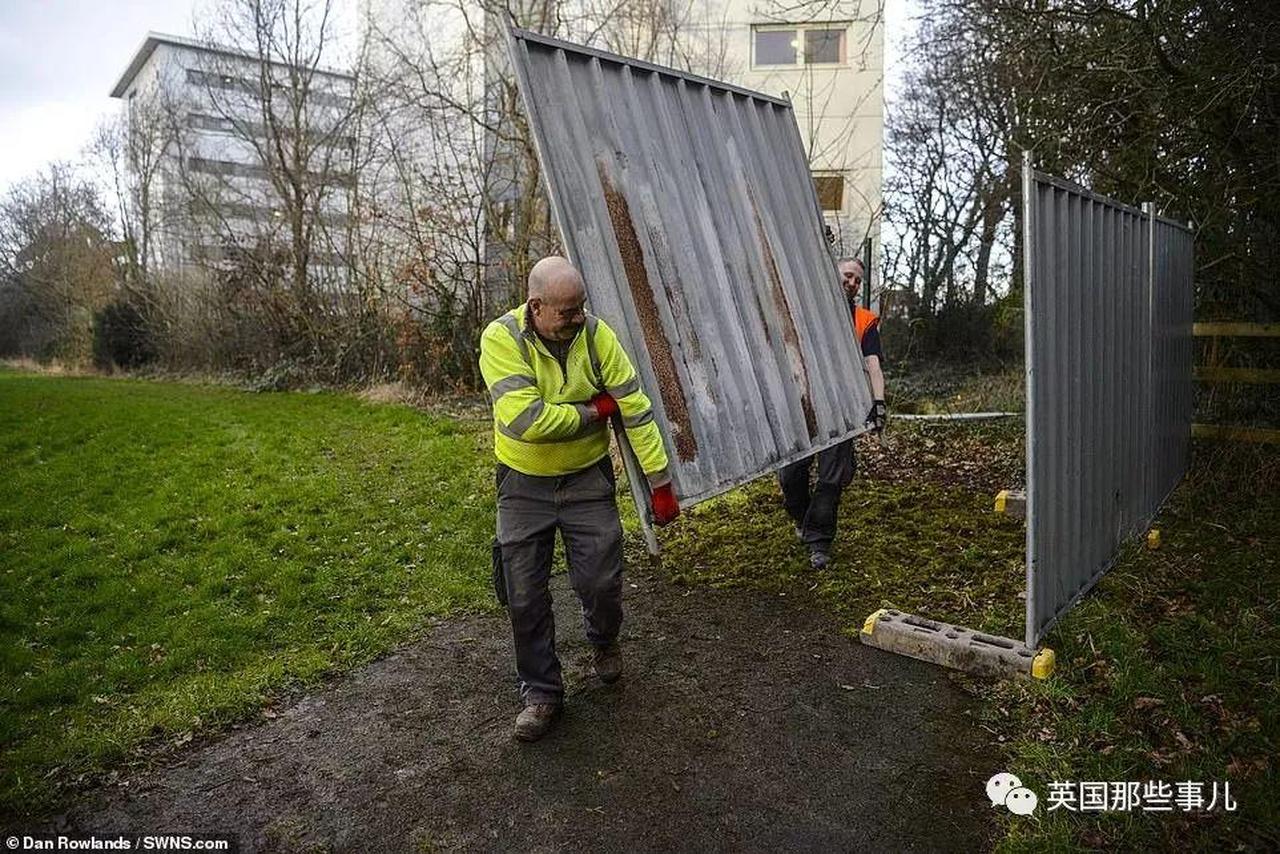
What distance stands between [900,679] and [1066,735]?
0.80 m

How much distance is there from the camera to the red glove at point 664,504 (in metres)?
3.90

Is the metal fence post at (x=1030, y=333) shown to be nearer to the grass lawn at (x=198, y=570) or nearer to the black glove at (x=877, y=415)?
the black glove at (x=877, y=415)

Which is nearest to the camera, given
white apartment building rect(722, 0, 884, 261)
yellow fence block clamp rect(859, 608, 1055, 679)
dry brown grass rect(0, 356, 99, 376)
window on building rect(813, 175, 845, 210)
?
yellow fence block clamp rect(859, 608, 1055, 679)

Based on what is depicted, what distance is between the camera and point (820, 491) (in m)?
5.66

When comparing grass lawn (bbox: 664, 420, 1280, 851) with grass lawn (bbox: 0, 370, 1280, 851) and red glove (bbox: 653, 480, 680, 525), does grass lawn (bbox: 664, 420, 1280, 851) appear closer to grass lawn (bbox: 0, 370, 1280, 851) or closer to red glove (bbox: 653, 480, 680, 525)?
grass lawn (bbox: 0, 370, 1280, 851)

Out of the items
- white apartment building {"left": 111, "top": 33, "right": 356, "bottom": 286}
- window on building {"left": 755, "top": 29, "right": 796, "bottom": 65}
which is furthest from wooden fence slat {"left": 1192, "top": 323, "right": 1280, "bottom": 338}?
white apartment building {"left": 111, "top": 33, "right": 356, "bottom": 286}

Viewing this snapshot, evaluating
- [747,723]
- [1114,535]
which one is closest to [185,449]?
[747,723]

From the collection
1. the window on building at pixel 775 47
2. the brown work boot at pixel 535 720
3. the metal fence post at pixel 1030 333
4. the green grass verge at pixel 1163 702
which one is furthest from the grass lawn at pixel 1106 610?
the window on building at pixel 775 47

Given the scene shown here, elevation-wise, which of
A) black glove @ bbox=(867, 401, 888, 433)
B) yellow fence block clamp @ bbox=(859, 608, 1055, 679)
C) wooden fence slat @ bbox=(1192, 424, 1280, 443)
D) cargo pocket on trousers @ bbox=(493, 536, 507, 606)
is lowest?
yellow fence block clamp @ bbox=(859, 608, 1055, 679)

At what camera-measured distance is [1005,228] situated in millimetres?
15180

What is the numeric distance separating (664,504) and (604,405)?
0.54 m

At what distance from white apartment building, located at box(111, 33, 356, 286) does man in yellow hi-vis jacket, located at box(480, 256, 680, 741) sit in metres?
15.2

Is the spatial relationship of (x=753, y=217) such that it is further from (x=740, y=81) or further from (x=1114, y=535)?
(x=740, y=81)

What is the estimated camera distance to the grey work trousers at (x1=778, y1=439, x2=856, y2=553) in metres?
5.57
